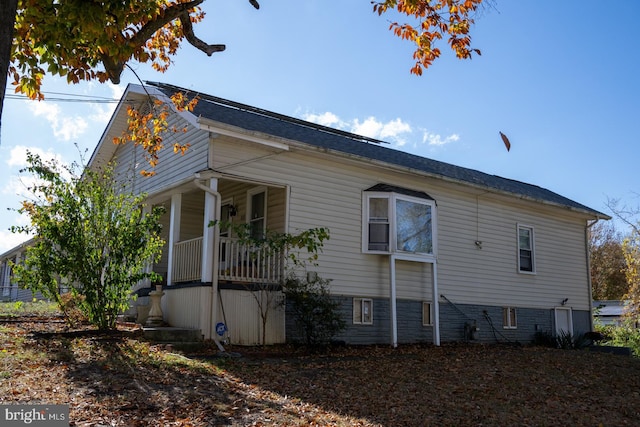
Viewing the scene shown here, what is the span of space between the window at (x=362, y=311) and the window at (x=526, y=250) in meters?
5.94

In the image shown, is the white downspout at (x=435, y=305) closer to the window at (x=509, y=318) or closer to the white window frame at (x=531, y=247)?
the window at (x=509, y=318)

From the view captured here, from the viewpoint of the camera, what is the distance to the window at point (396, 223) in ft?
46.1

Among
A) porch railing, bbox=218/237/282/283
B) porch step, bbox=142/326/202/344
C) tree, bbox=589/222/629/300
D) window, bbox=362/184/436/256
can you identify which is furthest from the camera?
tree, bbox=589/222/629/300

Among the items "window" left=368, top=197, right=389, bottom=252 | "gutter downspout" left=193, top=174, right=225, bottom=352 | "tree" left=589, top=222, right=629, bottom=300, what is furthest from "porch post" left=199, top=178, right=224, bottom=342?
"tree" left=589, top=222, right=629, bottom=300

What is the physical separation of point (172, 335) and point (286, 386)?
3.45m

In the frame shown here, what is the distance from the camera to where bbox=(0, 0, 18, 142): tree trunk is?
5.14 meters

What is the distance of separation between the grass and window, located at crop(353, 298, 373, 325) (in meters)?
1.74

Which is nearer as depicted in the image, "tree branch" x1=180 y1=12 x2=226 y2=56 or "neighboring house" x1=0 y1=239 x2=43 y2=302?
"tree branch" x1=180 y1=12 x2=226 y2=56

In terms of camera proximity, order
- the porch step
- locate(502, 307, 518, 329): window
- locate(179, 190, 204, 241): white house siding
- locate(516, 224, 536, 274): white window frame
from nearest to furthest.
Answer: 1. the porch step
2. locate(179, 190, 204, 241): white house siding
3. locate(502, 307, 518, 329): window
4. locate(516, 224, 536, 274): white window frame

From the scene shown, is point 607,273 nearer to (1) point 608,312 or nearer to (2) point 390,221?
(1) point 608,312

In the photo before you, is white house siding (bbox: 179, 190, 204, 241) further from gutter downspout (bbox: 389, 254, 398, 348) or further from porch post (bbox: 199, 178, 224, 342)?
gutter downspout (bbox: 389, 254, 398, 348)

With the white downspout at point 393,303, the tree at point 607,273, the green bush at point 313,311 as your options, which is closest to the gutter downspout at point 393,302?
the white downspout at point 393,303

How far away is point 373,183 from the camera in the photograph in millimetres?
14562

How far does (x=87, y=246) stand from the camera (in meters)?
10.8
